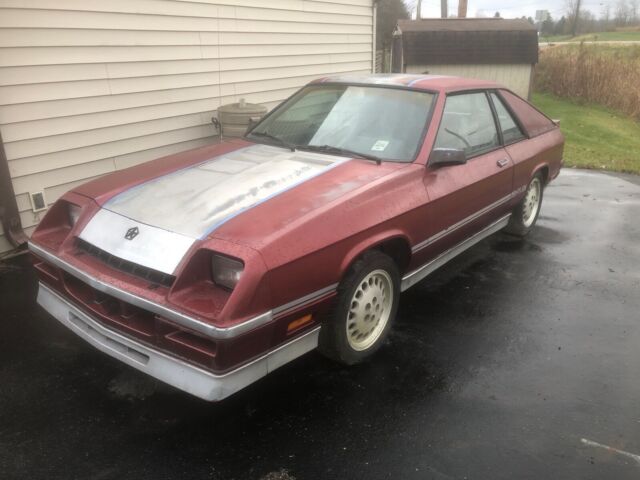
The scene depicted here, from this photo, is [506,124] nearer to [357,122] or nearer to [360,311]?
[357,122]

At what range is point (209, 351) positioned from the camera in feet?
7.35

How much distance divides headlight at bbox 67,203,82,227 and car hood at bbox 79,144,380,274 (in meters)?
0.23

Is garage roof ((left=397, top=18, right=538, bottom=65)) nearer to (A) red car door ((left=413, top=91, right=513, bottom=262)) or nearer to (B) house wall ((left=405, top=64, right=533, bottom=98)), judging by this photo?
(B) house wall ((left=405, top=64, right=533, bottom=98))

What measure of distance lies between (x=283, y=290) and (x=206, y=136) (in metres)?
4.62

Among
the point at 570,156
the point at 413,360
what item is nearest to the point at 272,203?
the point at 413,360

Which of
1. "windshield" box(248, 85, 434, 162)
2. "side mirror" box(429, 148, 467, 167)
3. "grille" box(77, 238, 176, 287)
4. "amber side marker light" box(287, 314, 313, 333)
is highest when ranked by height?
"windshield" box(248, 85, 434, 162)

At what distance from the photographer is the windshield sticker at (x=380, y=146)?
3459mm

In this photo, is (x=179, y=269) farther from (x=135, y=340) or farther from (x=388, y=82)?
(x=388, y=82)

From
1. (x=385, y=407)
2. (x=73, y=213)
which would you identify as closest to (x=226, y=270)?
(x=385, y=407)

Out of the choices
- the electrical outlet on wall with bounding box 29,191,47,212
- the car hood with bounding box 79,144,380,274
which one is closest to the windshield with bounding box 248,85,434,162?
the car hood with bounding box 79,144,380,274

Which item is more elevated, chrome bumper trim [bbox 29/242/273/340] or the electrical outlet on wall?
chrome bumper trim [bbox 29/242/273/340]

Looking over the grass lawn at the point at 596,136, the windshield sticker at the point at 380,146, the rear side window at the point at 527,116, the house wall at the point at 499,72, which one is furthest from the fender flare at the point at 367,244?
the house wall at the point at 499,72

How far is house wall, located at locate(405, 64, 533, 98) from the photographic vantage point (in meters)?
18.4

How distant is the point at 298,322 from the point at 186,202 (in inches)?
35.0
